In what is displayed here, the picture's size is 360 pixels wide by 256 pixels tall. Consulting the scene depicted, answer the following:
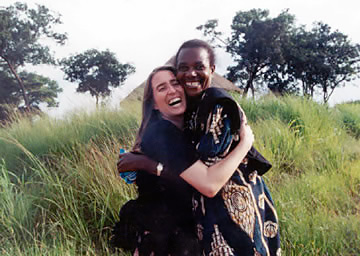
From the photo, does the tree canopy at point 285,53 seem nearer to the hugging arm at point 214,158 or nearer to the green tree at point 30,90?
the green tree at point 30,90

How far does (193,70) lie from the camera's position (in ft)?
6.07

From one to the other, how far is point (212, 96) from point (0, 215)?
3451 mm

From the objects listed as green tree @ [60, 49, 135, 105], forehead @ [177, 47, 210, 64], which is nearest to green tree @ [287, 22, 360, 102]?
green tree @ [60, 49, 135, 105]

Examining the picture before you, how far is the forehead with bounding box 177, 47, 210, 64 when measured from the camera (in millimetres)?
1856

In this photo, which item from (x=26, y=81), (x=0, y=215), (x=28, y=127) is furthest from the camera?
(x=26, y=81)

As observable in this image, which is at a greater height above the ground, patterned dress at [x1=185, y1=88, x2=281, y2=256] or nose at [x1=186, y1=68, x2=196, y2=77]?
nose at [x1=186, y1=68, x2=196, y2=77]

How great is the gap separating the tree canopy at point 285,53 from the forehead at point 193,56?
73.0 feet

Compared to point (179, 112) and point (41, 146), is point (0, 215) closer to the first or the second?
point (41, 146)

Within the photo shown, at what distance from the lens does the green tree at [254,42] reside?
76.0ft

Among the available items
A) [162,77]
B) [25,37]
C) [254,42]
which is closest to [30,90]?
[25,37]

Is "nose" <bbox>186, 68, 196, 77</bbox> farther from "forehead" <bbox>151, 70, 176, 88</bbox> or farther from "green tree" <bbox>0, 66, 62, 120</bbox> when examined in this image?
"green tree" <bbox>0, 66, 62, 120</bbox>

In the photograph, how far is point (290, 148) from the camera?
5.84 metres

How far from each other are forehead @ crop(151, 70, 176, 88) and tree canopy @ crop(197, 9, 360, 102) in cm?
2221

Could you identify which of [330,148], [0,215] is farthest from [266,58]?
[0,215]
